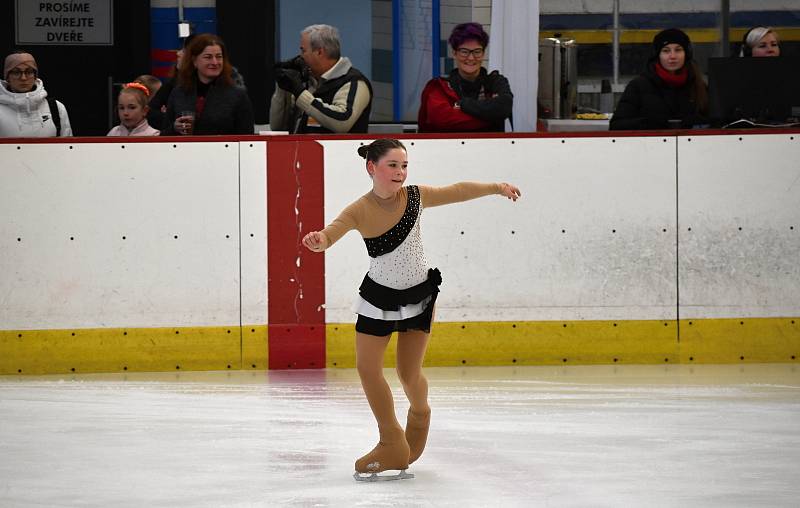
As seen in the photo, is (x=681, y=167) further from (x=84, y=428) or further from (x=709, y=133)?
(x=84, y=428)

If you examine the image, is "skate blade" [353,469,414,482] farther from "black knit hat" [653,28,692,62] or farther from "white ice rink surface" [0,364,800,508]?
"black knit hat" [653,28,692,62]

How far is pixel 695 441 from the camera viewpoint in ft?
18.1

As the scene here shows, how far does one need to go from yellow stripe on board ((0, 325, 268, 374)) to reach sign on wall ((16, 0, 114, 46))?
5759 mm

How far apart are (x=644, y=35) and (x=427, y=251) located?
9.09 m

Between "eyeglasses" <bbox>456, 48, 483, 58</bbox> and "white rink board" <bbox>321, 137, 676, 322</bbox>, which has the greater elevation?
"eyeglasses" <bbox>456, 48, 483, 58</bbox>

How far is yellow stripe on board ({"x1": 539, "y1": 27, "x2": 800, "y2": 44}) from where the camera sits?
15523mm

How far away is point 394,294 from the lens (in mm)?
4902

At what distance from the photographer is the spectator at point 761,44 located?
7.99m

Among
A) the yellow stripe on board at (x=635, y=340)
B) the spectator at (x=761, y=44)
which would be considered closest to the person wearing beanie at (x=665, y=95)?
the spectator at (x=761, y=44)

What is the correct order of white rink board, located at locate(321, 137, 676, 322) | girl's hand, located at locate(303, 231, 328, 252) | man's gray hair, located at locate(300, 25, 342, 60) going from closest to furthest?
girl's hand, located at locate(303, 231, 328, 252) → white rink board, located at locate(321, 137, 676, 322) → man's gray hair, located at locate(300, 25, 342, 60)

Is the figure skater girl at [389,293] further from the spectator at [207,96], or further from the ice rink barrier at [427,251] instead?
the spectator at [207,96]

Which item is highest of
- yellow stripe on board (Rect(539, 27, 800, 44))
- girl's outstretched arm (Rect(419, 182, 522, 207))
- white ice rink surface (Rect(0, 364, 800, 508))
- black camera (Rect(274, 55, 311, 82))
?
yellow stripe on board (Rect(539, 27, 800, 44))

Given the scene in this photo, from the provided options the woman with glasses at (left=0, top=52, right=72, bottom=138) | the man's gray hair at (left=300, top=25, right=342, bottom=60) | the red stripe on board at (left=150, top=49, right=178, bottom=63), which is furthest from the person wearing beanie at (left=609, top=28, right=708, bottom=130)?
the red stripe on board at (left=150, top=49, right=178, bottom=63)

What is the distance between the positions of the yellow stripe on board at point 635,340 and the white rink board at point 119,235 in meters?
1.12
